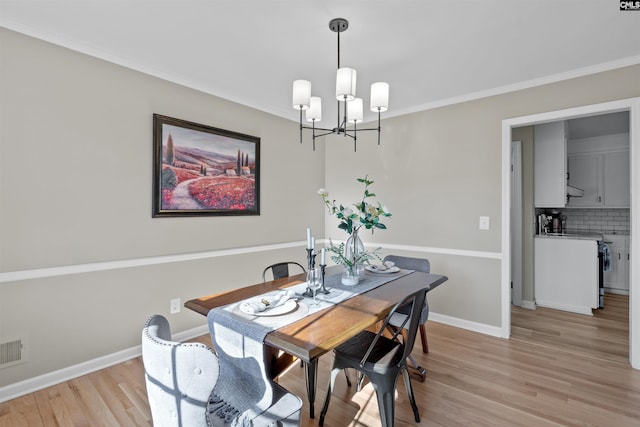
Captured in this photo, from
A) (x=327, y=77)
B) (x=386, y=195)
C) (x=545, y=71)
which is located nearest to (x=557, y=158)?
(x=545, y=71)

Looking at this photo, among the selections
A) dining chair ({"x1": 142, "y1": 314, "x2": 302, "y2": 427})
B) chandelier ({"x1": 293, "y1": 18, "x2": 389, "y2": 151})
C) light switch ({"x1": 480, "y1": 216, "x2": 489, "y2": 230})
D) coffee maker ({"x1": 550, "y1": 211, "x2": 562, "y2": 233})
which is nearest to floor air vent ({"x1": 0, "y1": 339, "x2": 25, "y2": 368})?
dining chair ({"x1": 142, "y1": 314, "x2": 302, "y2": 427})

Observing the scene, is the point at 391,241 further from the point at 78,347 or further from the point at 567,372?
the point at 78,347

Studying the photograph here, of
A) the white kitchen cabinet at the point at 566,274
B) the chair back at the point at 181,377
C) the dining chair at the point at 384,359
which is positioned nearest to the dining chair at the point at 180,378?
the chair back at the point at 181,377

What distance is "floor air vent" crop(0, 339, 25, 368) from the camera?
81.7 inches

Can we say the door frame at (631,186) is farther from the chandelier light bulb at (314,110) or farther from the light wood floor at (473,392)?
the chandelier light bulb at (314,110)

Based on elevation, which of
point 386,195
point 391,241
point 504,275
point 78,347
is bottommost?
point 78,347

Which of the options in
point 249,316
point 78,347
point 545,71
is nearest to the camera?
point 249,316

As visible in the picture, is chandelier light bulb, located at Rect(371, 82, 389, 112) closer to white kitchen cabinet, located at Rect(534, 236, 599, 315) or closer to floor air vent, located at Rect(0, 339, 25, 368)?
floor air vent, located at Rect(0, 339, 25, 368)

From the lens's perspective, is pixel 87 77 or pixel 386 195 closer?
pixel 87 77

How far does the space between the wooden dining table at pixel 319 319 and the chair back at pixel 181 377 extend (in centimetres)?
38

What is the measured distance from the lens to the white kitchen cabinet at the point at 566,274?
3754mm

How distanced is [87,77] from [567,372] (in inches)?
173

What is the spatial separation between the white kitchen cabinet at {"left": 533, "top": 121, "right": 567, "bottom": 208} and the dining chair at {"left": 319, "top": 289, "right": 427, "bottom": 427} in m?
3.27

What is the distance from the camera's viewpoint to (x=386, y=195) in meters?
3.99
